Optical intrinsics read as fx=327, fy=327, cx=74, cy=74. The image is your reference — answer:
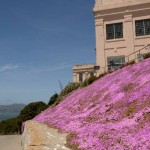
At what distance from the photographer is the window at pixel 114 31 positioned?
42.7 metres

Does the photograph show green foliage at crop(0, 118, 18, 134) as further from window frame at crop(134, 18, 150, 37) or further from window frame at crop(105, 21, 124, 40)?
window frame at crop(134, 18, 150, 37)

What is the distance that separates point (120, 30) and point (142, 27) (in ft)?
9.35

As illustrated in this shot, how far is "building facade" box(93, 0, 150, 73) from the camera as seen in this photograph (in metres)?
41.7

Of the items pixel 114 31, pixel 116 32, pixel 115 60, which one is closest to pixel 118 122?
pixel 115 60

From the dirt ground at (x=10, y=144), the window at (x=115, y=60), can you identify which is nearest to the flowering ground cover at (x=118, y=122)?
the dirt ground at (x=10, y=144)

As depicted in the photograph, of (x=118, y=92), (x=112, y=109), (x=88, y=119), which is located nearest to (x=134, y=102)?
(x=112, y=109)

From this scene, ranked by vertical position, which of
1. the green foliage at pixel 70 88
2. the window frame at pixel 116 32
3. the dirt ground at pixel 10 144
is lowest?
the dirt ground at pixel 10 144

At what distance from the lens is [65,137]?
13539 millimetres

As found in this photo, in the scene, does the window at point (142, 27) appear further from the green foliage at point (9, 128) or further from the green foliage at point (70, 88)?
the green foliage at point (9, 128)

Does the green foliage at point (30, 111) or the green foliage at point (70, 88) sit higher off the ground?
the green foliage at point (70, 88)

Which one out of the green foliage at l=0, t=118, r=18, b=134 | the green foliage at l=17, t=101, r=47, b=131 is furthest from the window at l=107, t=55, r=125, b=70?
the green foliage at l=0, t=118, r=18, b=134

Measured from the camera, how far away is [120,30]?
42.8m

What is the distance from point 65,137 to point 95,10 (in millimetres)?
32915

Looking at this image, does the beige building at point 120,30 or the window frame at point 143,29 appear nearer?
the window frame at point 143,29
